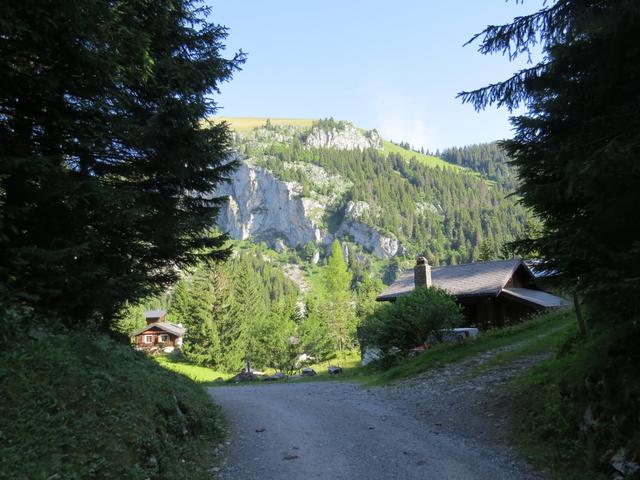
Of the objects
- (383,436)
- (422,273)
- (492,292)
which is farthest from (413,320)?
(383,436)

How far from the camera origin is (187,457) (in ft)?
25.1

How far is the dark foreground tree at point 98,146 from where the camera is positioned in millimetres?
7277

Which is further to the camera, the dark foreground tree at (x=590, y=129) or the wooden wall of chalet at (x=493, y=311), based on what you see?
the wooden wall of chalet at (x=493, y=311)

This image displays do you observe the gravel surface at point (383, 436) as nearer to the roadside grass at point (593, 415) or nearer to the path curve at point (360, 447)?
the path curve at point (360, 447)

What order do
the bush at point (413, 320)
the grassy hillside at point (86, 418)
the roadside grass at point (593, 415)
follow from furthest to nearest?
the bush at point (413, 320)
the roadside grass at point (593, 415)
the grassy hillside at point (86, 418)

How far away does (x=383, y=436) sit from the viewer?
9359 millimetres

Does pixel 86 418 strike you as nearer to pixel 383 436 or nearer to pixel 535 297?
pixel 383 436

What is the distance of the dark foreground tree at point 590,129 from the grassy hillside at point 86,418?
21.3 feet

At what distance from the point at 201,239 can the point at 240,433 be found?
225 inches

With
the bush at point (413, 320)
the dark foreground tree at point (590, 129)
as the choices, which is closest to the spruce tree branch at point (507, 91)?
the dark foreground tree at point (590, 129)

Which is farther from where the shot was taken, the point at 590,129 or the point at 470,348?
the point at 470,348

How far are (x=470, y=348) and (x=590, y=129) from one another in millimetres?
14722

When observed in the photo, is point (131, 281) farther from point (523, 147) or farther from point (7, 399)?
point (523, 147)

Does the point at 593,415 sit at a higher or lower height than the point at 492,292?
lower
